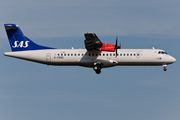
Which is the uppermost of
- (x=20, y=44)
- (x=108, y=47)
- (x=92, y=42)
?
(x=92, y=42)

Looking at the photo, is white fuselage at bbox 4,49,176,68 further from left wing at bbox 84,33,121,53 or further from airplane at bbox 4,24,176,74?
left wing at bbox 84,33,121,53

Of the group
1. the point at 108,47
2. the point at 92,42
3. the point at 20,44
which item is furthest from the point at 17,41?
the point at 108,47

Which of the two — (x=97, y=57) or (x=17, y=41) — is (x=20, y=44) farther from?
(x=97, y=57)

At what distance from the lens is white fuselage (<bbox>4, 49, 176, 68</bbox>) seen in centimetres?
3669

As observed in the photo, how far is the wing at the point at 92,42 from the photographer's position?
3347 cm

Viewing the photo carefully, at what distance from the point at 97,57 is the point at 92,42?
2.80m

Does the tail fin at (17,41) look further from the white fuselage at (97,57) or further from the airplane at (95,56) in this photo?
the white fuselage at (97,57)

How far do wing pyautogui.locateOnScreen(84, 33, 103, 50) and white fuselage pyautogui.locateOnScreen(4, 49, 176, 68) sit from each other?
1.01 m

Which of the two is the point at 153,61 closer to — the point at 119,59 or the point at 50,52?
the point at 119,59

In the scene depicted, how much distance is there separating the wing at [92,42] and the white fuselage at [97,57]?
1.01 meters

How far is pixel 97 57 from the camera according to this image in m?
36.8

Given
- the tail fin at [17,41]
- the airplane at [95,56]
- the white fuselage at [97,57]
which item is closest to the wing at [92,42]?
the airplane at [95,56]

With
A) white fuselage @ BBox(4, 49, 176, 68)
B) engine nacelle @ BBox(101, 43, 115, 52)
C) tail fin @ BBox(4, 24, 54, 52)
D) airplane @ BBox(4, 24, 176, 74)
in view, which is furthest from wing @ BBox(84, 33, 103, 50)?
tail fin @ BBox(4, 24, 54, 52)

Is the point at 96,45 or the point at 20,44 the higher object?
the point at 20,44
